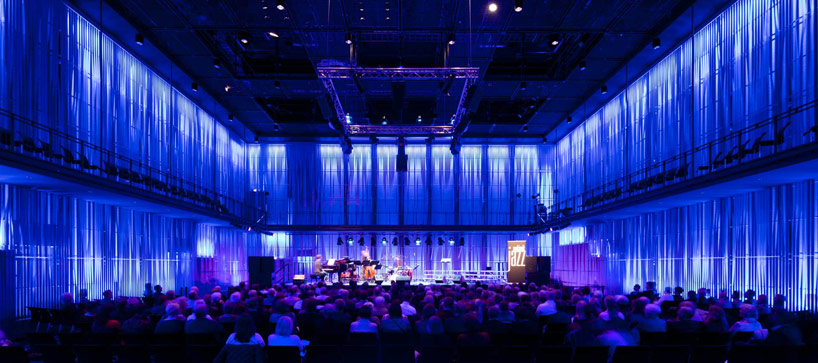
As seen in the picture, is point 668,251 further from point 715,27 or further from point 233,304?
point 233,304

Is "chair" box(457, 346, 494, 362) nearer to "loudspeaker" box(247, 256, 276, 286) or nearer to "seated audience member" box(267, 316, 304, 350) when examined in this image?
"seated audience member" box(267, 316, 304, 350)

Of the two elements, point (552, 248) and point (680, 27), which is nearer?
point (680, 27)

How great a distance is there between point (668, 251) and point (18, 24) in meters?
19.0

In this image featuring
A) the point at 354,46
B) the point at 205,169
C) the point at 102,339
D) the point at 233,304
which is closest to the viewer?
the point at 102,339

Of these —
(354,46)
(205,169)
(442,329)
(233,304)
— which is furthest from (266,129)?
(442,329)

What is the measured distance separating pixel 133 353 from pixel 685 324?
7.14 metres

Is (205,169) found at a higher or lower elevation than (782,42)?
lower

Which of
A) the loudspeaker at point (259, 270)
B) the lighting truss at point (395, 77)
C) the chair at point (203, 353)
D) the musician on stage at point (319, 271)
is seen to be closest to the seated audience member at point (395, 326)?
the chair at point (203, 353)

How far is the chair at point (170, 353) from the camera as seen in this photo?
7.66 metres

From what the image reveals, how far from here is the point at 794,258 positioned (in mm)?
14852

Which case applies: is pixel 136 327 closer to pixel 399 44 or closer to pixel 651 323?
pixel 651 323

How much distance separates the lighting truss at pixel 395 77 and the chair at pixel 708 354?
11.5m

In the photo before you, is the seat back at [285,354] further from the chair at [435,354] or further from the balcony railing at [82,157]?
the balcony railing at [82,157]

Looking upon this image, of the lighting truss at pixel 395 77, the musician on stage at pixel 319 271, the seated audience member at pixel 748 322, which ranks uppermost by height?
the lighting truss at pixel 395 77
